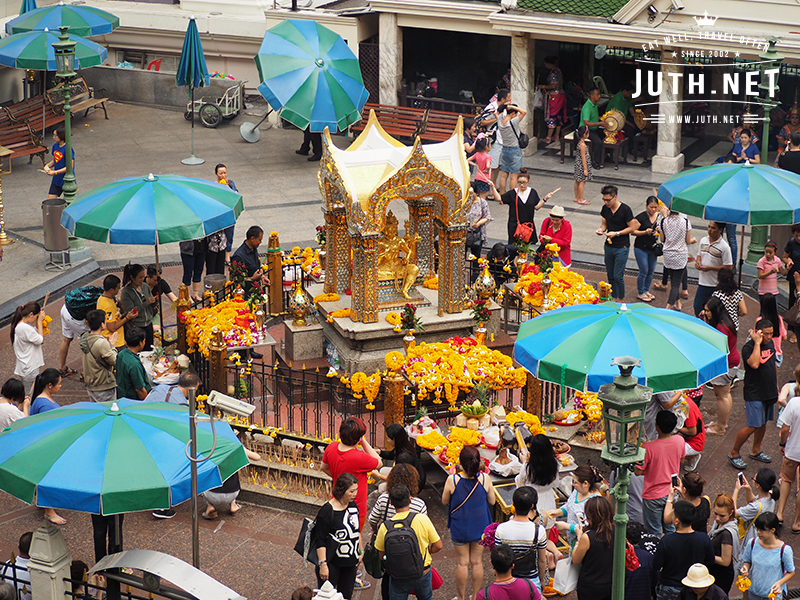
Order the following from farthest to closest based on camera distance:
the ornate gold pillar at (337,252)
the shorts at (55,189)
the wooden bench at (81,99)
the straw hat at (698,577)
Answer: the wooden bench at (81,99)
the shorts at (55,189)
the ornate gold pillar at (337,252)
the straw hat at (698,577)

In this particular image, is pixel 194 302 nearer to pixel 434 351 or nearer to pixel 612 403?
pixel 434 351

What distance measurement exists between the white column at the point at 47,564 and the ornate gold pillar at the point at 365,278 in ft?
18.1

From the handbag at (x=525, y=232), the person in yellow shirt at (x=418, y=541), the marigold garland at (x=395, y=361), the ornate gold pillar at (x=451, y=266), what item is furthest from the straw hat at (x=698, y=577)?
the handbag at (x=525, y=232)

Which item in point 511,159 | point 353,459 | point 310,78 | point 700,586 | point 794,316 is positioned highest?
point 310,78

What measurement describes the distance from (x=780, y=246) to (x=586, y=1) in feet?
27.0

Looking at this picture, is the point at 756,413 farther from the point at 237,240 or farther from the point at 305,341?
the point at 237,240

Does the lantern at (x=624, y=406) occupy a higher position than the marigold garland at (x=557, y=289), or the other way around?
the lantern at (x=624, y=406)

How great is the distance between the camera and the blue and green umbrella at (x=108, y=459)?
26.5 feet

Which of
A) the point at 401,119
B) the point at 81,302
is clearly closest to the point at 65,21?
the point at 401,119

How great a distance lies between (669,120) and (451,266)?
11042 mm

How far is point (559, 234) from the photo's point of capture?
15.9 m

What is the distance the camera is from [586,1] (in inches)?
903

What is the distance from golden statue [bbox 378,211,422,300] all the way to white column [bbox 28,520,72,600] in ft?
20.4

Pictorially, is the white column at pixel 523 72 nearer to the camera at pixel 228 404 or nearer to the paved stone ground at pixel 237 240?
the paved stone ground at pixel 237 240
